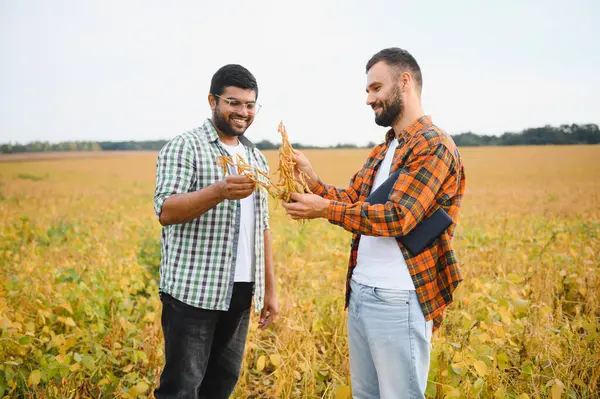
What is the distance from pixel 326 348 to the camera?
3.72 meters

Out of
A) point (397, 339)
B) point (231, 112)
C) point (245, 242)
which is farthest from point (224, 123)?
point (397, 339)

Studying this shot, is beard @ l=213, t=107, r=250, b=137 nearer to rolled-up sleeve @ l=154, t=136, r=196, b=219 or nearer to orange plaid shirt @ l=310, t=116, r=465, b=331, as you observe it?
rolled-up sleeve @ l=154, t=136, r=196, b=219

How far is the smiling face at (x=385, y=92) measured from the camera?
2.05 metres

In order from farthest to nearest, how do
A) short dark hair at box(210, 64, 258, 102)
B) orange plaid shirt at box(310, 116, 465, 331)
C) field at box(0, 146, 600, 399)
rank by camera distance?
field at box(0, 146, 600, 399)
short dark hair at box(210, 64, 258, 102)
orange plaid shirt at box(310, 116, 465, 331)

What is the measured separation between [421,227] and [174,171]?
49.0 inches

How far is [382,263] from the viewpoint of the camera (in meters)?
1.99

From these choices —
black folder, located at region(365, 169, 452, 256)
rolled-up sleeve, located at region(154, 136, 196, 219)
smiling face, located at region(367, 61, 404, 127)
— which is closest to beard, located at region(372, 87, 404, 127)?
smiling face, located at region(367, 61, 404, 127)

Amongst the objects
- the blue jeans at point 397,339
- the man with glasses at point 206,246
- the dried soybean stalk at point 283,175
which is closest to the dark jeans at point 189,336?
the man with glasses at point 206,246

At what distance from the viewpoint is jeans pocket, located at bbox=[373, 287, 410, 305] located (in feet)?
6.28

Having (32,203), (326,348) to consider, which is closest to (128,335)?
(326,348)

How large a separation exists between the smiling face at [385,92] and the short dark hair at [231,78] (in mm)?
690

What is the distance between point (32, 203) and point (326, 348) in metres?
11.1

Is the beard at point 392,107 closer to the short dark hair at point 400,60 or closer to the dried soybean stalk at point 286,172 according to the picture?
the short dark hair at point 400,60

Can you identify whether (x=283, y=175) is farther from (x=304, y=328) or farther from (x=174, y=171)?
(x=304, y=328)
